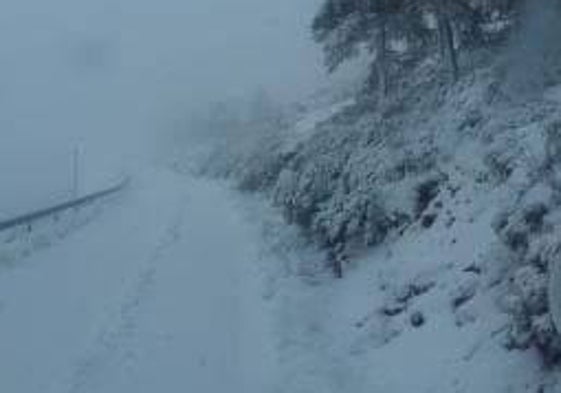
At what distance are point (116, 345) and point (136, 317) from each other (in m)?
1.86

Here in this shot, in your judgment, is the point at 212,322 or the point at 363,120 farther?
the point at 363,120

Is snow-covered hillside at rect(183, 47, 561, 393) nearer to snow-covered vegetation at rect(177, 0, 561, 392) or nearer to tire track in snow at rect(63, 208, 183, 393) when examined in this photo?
snow-covered vegetation at rect(177, 0, 561, 392)

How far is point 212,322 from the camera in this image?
56.4 feet

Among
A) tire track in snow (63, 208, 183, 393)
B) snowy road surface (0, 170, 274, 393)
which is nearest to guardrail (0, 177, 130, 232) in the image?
snowy road surface (0, 170, 274, 393)

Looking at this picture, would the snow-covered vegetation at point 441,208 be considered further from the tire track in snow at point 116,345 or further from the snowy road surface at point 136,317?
the tire track in snow at point 116,345

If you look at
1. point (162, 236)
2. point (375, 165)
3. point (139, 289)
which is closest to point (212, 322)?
point (139, 289)

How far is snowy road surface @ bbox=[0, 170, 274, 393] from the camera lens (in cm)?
1395

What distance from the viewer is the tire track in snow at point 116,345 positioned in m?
13.6

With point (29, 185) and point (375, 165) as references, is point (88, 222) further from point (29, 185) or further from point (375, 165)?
point (29, 185)

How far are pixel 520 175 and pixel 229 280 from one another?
6874 mm

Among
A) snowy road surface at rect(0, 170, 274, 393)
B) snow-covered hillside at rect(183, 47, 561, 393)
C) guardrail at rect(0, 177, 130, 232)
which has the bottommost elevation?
guardrail at rect(0, 177, 130, 232)

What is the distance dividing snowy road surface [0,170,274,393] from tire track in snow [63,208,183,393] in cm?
2

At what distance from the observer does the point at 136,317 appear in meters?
17.2

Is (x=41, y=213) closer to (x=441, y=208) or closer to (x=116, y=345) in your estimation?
(x=441, y=208)
